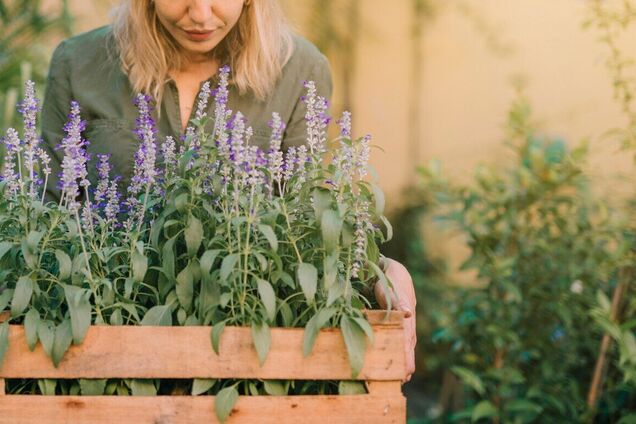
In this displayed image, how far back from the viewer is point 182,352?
1.83 m

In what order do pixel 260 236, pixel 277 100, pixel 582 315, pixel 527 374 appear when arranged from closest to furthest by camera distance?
pixel 260 236 < pixel 277 100 < pixel 582 315 < pixel 527 374

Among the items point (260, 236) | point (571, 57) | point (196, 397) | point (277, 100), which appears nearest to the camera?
point (196, 397)

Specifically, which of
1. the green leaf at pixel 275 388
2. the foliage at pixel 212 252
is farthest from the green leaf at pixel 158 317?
the green leaf at pixel 275 388

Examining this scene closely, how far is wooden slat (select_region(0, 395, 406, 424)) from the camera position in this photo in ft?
5.96

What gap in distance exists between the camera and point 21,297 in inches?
72.8

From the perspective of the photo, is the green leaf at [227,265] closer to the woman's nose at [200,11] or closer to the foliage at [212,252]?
the foliage at [212,252]

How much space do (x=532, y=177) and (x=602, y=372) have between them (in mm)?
710

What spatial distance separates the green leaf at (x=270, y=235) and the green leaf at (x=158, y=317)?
0.75 ft

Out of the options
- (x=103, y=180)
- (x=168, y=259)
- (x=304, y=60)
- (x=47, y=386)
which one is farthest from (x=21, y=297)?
(x=304, y=60)

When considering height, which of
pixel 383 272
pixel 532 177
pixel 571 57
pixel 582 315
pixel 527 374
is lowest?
pixel 527 374

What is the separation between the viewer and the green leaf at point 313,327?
5.94 ft

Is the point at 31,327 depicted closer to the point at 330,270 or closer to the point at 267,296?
the point at 267,296

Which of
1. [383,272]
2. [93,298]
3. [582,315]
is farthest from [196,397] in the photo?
[582,315]

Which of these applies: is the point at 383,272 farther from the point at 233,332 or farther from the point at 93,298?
the point at 93,298
